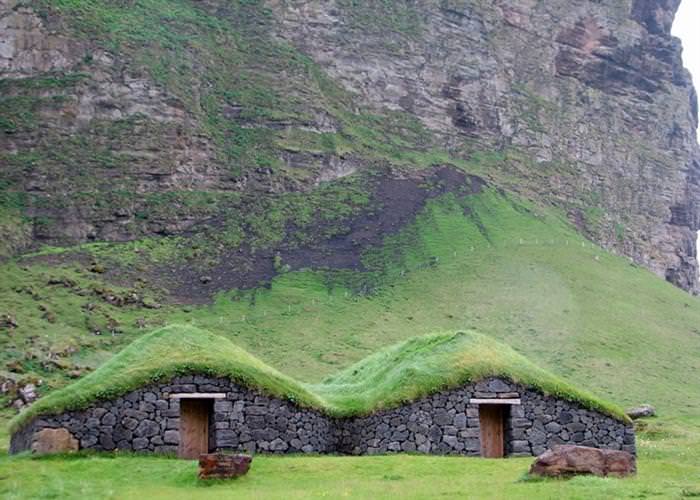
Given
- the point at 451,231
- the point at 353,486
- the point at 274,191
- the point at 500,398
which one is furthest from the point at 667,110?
the point at 353,486

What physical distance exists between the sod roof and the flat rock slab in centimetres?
622

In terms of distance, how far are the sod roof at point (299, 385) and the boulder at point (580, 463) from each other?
30.3 feet

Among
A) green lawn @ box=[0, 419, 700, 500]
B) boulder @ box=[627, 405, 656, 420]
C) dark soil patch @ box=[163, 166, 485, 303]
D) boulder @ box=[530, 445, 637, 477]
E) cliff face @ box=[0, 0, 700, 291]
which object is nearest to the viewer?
green lawn @ box=[0, 419, 700, 500]

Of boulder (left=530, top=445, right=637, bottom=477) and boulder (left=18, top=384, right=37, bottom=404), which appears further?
boulder (left=18, top=384, right=37, bottom=404)

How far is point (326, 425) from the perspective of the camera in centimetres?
3403

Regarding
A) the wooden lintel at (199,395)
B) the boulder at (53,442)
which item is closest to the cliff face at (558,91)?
the wooden lintel at (199,395)

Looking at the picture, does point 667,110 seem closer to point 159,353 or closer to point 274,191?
point 274,191

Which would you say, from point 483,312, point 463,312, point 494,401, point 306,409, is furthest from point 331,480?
point 463,312

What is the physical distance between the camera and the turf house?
103 ft

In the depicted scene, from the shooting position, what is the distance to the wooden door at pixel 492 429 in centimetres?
3484

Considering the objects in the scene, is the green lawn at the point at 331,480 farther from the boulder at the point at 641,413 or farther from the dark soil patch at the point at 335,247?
the dark soil patch at the point at 335,247

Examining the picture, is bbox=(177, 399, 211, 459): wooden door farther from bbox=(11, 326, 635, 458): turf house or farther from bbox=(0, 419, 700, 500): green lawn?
bbox=(0, 419, 700, 500): green lawn

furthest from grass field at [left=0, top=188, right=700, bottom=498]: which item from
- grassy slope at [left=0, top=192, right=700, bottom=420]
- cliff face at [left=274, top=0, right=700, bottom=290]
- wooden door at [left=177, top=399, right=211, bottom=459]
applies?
cliff face at [left=274, top=0, right=700, bottom=290]

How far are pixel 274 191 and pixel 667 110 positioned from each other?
73688mm
